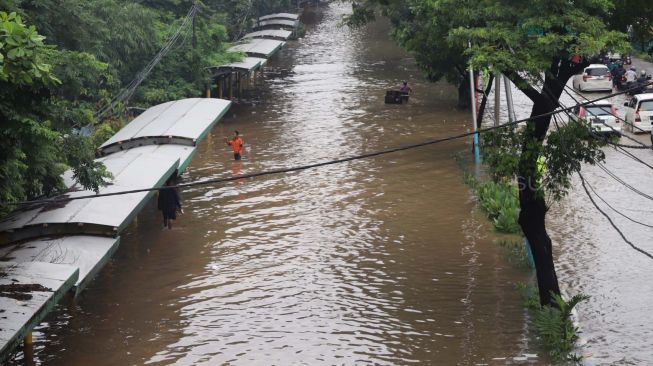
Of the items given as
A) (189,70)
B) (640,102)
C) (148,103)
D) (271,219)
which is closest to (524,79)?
(271,219)

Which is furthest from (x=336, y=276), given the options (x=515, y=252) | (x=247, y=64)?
(x=247, y=64)

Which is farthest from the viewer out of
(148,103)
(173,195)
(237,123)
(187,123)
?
(237,123)

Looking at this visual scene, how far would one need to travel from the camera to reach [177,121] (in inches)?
997

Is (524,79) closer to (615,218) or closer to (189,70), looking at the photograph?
(615,218)

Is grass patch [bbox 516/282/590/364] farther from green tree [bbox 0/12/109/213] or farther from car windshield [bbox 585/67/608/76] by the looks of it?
car windshield [bbox 585/67/608/76]

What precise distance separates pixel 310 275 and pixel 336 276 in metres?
0.53

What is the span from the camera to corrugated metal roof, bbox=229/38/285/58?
44.3m

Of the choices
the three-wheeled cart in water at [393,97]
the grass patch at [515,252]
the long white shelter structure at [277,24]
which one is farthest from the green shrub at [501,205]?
the long white shelter structure at [277,24]

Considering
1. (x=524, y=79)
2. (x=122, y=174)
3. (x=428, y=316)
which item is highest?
(x=524, y=79)

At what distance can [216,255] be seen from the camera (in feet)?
68.5

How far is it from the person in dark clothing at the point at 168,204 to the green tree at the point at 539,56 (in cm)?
858

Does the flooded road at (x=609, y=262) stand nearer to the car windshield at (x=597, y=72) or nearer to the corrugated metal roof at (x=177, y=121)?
the corrugated metal roof at (x=177, y=121)

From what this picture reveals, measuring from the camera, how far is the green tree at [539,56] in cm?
1532

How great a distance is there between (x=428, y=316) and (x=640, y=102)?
61.3ft
